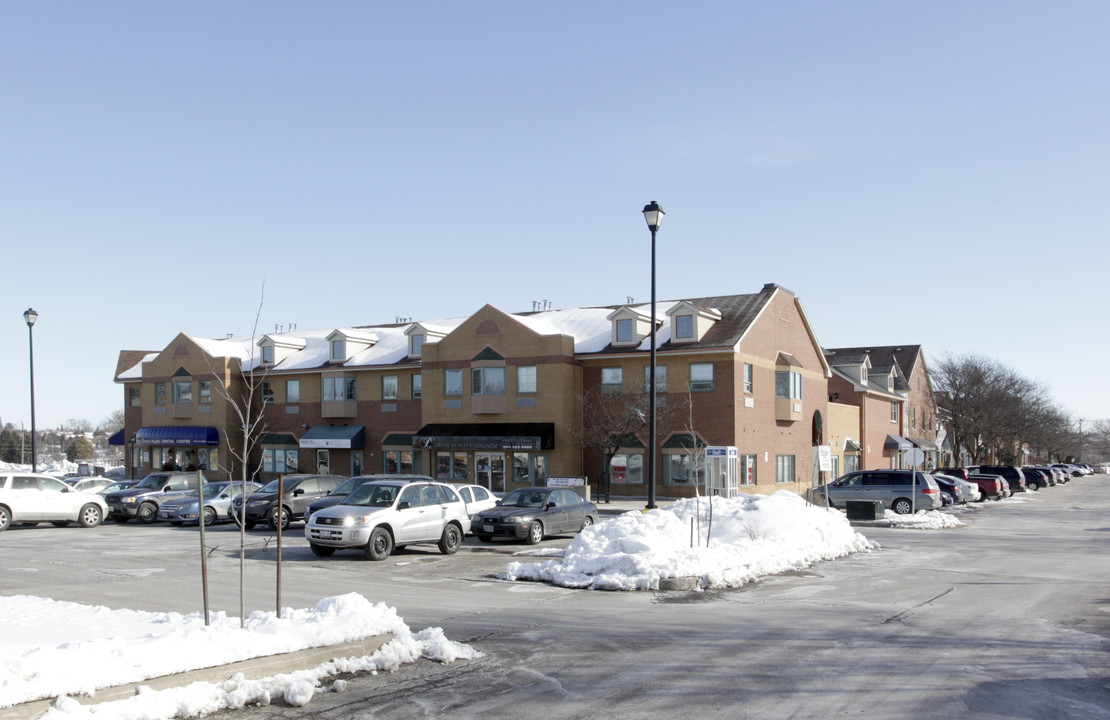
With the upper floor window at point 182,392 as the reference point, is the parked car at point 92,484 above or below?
below

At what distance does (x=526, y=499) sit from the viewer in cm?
2264

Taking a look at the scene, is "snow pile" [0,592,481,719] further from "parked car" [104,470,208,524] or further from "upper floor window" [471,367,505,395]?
"upper floor window" [471,367,505,395]

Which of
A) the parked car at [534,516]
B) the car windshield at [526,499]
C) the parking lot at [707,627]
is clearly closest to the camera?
the parking lot at [707,627]

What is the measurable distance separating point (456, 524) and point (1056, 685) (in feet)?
44.6

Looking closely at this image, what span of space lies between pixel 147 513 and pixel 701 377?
928 inches

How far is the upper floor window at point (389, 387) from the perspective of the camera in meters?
50.5

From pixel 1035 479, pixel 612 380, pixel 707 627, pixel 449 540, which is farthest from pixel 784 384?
pixel 707 627

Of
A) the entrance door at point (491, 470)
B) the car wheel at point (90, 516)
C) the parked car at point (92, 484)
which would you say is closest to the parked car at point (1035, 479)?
the entrance door at point (491, 470)

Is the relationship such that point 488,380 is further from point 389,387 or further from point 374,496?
point 374,496

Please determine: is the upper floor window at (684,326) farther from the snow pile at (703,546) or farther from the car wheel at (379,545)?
the car wheel at (379,545)

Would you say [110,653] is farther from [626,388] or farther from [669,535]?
[626,388]

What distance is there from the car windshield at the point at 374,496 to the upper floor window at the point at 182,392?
4080cm

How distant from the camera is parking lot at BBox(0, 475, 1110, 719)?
765cm

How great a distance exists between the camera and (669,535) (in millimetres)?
16984
